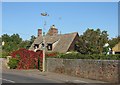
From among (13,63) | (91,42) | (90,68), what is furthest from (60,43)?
(90,68)

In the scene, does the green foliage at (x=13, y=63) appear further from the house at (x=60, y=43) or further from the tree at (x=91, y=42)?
the tree at (x=91, y=42)

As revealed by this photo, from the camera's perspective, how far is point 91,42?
56.5m

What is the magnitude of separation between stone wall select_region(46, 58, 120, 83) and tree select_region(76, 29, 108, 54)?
23.1 meters

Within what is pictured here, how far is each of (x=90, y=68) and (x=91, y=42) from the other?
30.9m

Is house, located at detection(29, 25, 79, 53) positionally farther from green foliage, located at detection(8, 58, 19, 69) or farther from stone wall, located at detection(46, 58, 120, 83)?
stone wall, located at detection(46, 58, 120, 83)

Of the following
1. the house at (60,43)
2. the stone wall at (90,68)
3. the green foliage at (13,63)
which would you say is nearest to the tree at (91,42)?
the house at (60,43)

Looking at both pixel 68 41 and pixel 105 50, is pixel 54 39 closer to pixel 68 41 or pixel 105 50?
pixel 68 41

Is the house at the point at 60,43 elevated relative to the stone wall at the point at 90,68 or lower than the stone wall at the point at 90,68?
elevated

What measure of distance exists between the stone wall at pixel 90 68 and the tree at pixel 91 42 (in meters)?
23.1

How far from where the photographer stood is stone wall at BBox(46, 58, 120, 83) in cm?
2270

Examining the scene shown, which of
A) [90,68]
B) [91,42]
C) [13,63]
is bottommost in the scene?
[90,68]

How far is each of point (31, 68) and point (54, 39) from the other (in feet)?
75.8

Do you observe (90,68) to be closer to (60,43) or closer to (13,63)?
(13,63)

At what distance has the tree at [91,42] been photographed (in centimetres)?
5612
